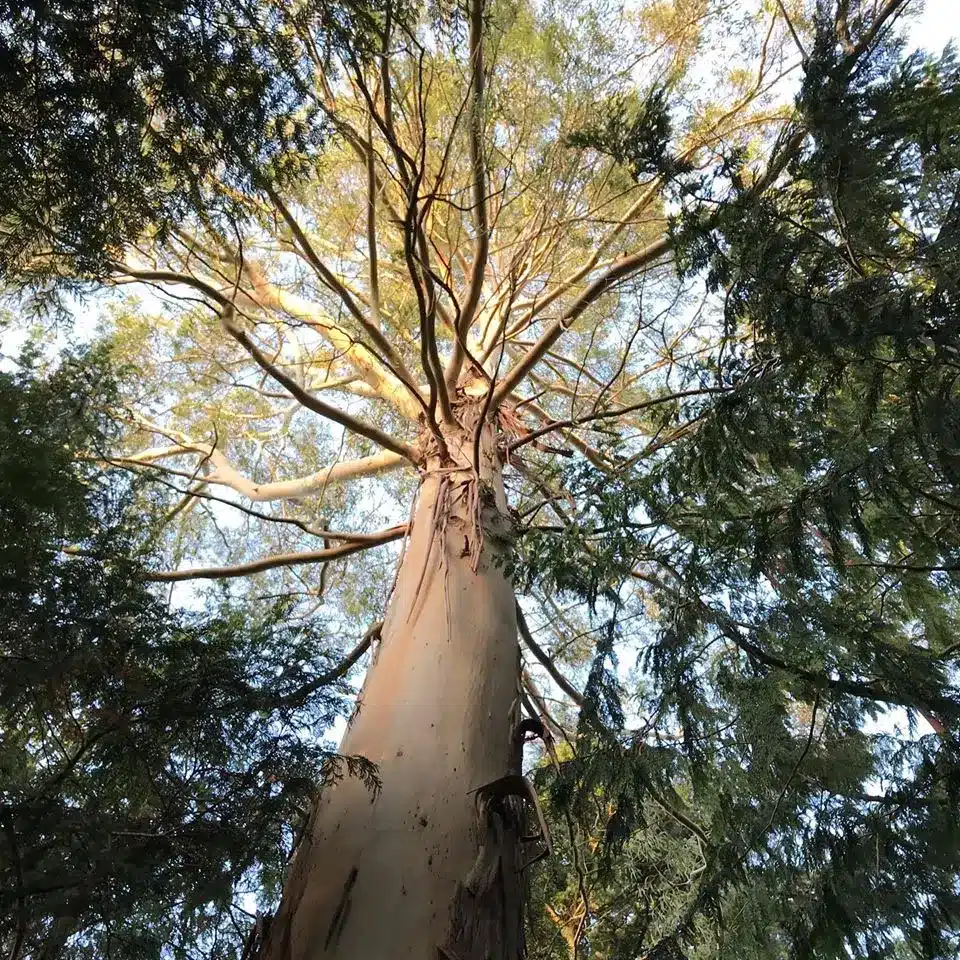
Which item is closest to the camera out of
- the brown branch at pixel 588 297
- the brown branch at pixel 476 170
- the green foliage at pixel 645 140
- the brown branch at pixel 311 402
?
the green foliage at pixel 645 140

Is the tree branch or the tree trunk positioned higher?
the tree branch

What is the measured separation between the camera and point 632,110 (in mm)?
3543

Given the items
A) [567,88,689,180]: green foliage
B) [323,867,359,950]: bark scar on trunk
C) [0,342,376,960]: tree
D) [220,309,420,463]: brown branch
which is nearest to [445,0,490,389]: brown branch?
[220,309,420,463]: brown branch

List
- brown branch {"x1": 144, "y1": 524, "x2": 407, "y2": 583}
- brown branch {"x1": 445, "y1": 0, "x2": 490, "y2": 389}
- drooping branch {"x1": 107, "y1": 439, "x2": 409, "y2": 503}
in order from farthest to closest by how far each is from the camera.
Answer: drooping branch {"x1": 107, "y1": 439, "x2": 409, "y2": 503} → brown branch {"x1": 144, "y1": 524, "x2": 407, "y2": 583} → brown branch {"x1": 445, "y1": 0, "x2": 490, "y2": 389}

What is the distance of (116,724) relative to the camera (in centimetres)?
167

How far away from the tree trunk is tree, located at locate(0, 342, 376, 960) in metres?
0.11

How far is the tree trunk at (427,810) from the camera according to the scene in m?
1.42

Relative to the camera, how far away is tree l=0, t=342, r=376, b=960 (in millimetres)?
1432

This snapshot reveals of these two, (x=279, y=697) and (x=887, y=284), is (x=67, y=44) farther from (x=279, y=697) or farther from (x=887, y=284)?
(x=887, y=284)

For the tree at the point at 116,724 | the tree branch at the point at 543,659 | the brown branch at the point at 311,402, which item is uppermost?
the brown branch at the point at 311,402

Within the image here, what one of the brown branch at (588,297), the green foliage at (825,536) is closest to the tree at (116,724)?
the green foliage at (825,536)

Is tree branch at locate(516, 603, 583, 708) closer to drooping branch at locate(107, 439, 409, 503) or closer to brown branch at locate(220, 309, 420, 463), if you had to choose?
brown branch at locate(220, 309, 420, 463)

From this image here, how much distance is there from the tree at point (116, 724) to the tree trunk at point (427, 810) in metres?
0.11

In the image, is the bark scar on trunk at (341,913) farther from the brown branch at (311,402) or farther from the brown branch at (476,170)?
the brown branch at (476,170)
